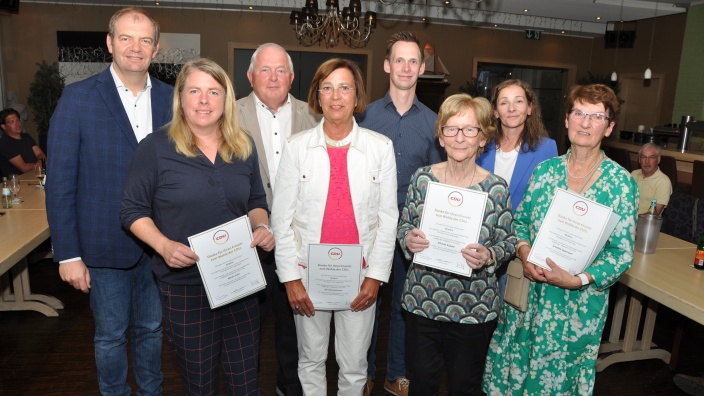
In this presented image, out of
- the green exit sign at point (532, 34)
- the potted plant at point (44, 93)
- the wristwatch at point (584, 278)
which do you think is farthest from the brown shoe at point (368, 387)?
the green exit sign at point (532, 34)

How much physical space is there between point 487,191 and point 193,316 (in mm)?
1193

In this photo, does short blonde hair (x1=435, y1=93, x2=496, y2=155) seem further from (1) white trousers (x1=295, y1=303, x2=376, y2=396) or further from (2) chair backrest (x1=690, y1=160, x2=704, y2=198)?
(2) chair backrest (x1=690, y1=160, x2=704, y2=198)

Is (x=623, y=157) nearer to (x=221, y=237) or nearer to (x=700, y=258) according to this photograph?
(x=700, y=258)

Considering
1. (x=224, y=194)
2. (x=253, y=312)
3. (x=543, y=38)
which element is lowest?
(x=253, y=312)

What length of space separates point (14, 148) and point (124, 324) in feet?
15.6

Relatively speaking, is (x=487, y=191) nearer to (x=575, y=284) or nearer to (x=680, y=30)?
(x=575, y=284)

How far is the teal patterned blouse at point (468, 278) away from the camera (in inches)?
78.3

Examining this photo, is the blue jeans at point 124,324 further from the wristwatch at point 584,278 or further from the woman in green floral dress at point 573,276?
the wristwatch at point 584,278

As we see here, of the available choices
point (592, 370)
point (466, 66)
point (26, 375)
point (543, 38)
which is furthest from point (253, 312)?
point (543, 38)

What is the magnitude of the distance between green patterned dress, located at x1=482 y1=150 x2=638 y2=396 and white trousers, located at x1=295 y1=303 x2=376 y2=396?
0.67 meters

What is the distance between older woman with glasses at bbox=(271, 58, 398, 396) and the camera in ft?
6.80

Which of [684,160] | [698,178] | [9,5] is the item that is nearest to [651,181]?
[698,178]

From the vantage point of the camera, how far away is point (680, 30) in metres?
9.77

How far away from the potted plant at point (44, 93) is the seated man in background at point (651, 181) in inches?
365
